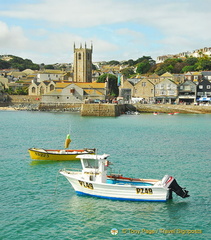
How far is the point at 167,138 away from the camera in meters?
41.7

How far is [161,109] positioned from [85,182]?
218ft

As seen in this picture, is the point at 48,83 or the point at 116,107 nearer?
the point at 116,107

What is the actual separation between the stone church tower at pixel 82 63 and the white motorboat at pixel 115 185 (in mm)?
95664

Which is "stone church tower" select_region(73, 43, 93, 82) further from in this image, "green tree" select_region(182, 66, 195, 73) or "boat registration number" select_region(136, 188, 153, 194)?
"boat registration number" select_region(136, 188, 153, 194)

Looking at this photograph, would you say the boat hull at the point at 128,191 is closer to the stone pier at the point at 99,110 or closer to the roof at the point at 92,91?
the stone pier at the point at 99,110

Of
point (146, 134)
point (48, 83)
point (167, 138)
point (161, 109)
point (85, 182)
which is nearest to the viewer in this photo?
point (85, 182)

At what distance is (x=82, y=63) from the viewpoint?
375 feet

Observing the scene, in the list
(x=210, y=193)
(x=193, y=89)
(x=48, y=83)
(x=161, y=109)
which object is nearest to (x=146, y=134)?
(x=210, y=193)

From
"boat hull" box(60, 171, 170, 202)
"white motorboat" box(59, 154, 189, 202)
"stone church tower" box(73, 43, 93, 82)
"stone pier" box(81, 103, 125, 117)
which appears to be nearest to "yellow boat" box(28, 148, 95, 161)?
"white motorboat" box(59, 154, 189, 202)

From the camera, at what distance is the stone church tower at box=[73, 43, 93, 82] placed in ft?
375

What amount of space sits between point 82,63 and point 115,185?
322 ft

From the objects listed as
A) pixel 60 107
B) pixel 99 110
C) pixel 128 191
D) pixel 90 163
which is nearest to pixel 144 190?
pixel 128 191

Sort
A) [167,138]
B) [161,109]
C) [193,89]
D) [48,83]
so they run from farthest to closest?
[48,83]
[193,89]
[161,109]
[167,138]

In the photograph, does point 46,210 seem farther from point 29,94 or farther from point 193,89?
point 29,94
